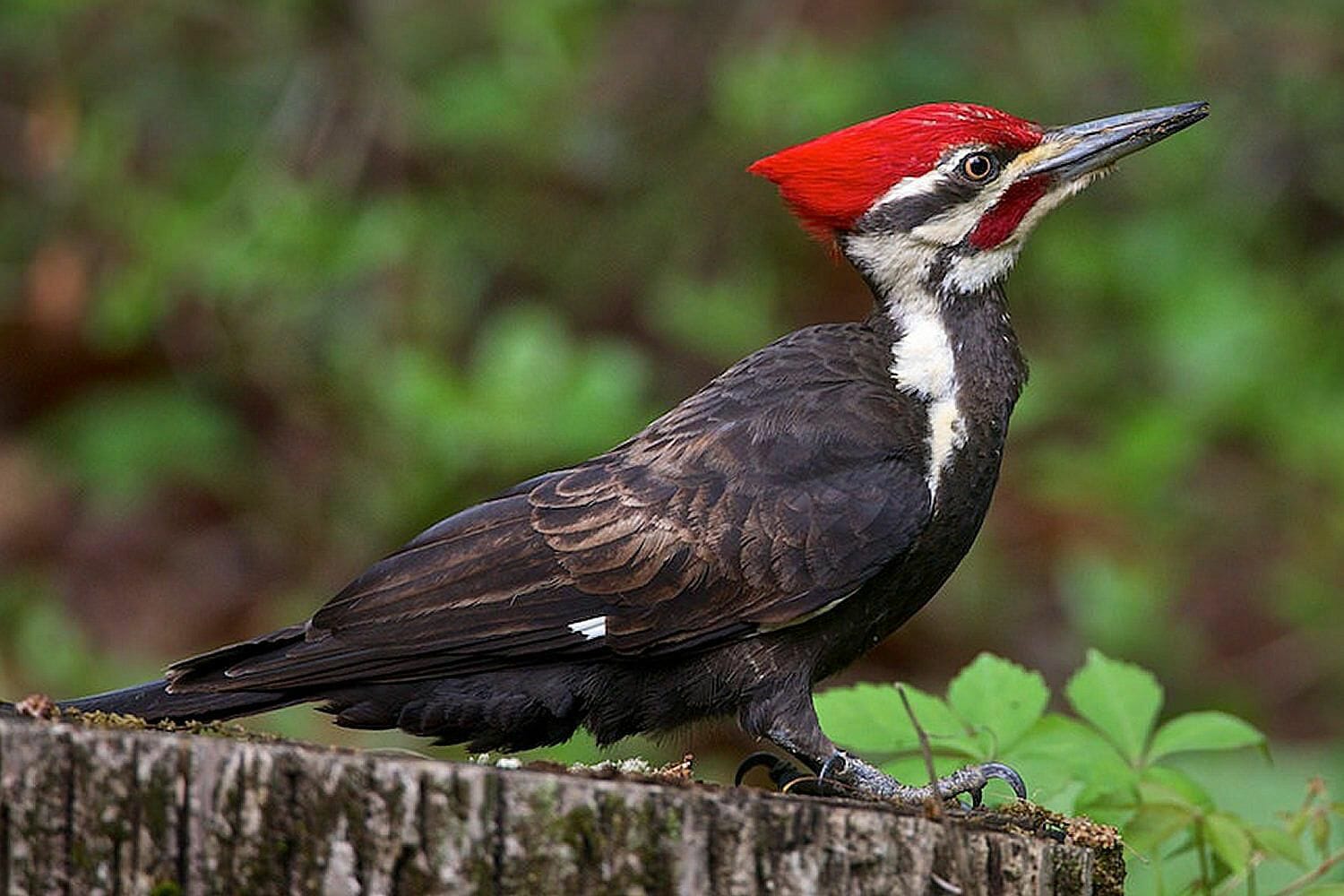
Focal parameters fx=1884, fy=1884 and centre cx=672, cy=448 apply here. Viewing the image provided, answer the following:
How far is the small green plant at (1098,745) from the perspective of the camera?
2.80 m

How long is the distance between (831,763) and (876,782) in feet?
0.28

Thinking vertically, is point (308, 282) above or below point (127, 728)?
above

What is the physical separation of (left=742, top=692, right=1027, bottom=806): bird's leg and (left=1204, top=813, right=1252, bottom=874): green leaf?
0.31 metres

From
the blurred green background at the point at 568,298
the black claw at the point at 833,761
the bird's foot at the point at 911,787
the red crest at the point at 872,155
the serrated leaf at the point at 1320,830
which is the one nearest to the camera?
the serrated leaf at the point at 1320,830

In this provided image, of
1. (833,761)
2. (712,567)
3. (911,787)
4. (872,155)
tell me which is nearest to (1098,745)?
(911,787)

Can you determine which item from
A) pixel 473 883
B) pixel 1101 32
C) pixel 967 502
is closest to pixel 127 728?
pixel 473 883

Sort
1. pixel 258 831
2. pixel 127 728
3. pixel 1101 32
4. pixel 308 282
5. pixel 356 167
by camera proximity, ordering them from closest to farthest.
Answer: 1. pixel 258 831
2. pixel 127 728
3. pixel 308 282
4. pixel 356 167
5. pixel 1101 32

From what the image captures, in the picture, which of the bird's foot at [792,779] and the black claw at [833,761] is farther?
the black claw at [833,761]

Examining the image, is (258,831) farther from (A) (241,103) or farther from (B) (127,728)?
(A) (241,103)

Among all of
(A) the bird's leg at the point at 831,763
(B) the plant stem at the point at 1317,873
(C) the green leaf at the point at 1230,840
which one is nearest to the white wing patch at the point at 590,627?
(A) the bird's leg at the point at 831,763

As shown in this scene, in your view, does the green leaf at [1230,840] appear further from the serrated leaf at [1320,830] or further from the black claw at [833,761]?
the black claw at [833,761]

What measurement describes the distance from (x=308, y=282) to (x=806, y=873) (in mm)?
3927

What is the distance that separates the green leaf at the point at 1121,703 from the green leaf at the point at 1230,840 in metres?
0.16

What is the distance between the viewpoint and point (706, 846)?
2115mm
